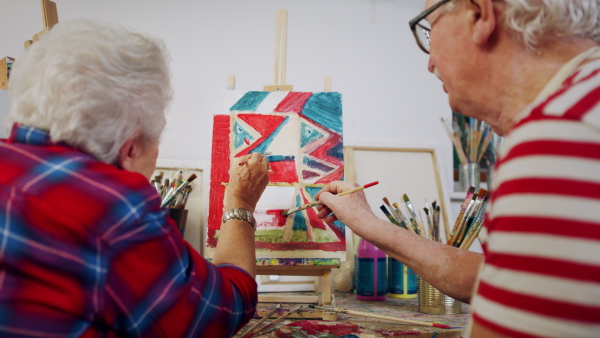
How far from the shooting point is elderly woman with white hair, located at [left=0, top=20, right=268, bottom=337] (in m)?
0.58

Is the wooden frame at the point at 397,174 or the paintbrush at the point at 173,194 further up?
the wooden frame at the point at 397,174

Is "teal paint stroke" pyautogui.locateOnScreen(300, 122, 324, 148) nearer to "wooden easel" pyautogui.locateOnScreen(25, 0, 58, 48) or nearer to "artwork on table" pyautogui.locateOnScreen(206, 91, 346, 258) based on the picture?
"artwork on table" pyautogui.locateOnScreen(206, 91, 346, 258)

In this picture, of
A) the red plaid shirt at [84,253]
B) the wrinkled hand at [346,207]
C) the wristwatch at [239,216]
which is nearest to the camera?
the red plaid shirt at [84,253]

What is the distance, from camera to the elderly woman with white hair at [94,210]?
583 millimetres

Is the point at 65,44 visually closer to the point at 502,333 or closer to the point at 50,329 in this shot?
the point at 50,329

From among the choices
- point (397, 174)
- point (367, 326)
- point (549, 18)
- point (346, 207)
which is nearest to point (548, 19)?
point (549, 18)

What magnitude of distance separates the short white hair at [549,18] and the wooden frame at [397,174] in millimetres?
1153

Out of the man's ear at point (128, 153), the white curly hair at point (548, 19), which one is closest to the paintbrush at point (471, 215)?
the white curly hair at point (548, 19)

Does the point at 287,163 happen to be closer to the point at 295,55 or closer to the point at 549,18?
the point at 295,55

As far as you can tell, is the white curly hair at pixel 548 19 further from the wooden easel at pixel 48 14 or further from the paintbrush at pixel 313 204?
the wooden easel at pixel 48 14

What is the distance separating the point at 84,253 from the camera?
0.59m

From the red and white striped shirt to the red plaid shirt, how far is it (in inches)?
16.1

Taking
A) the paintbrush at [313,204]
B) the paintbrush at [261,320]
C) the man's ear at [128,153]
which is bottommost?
the paintbrush at [261,320]

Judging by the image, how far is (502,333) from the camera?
0.47m
